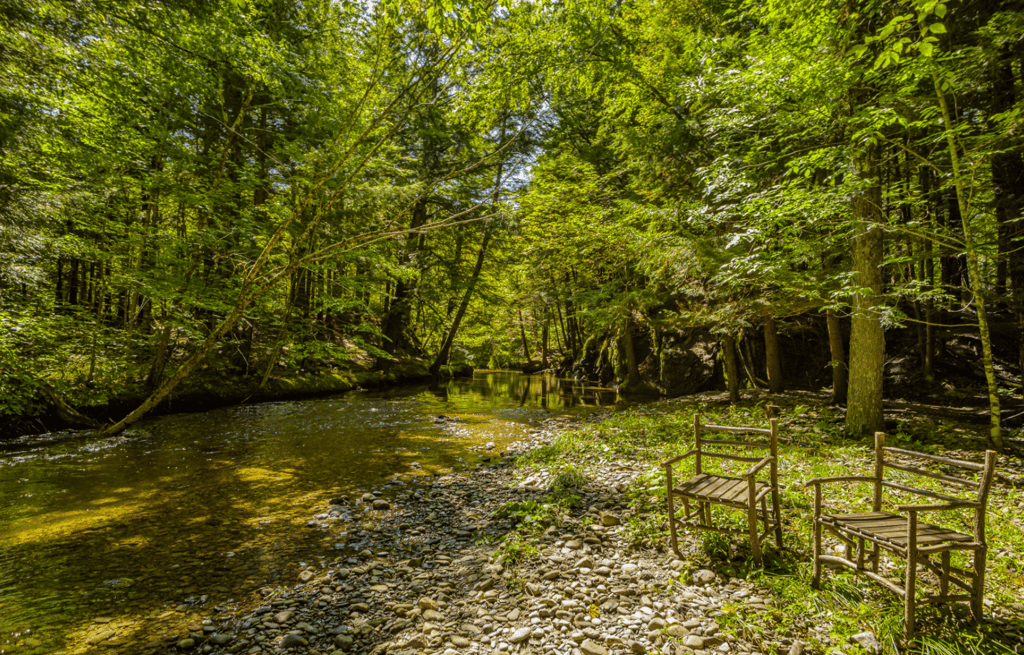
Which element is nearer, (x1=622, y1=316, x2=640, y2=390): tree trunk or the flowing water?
the flowing water

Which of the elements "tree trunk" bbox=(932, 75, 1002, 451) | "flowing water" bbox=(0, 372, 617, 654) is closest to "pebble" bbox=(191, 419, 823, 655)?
"flowing water" bbox=(0, 372, 617, 654)

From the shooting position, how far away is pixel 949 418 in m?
9.46

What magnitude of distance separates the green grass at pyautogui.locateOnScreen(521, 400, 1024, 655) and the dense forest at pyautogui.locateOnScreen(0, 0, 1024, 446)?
72.1 inches

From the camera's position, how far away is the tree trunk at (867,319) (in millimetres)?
8023

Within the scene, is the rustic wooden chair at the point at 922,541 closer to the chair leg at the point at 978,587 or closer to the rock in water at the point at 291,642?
the chair leg at the point at 978,587

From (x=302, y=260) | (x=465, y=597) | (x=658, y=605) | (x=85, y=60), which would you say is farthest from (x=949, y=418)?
(x=85, y=60)

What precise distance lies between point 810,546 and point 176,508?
8805 mm

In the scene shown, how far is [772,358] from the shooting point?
13680mm

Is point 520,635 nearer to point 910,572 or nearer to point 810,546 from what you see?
point 910,572

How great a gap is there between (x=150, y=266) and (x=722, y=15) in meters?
19.3

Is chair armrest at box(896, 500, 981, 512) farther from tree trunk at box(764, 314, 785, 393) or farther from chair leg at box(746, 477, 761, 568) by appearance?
tree trunk at box(764, 314, 785, 393)

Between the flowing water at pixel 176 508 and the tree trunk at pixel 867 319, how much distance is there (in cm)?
792

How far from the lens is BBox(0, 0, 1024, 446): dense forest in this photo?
269 inches

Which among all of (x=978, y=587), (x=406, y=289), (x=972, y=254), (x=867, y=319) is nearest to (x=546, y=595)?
(x=978, y=587)
